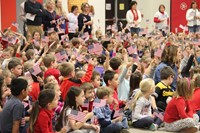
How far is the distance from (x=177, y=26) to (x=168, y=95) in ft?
48.6

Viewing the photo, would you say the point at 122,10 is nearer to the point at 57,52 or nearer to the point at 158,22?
the point at 158,22

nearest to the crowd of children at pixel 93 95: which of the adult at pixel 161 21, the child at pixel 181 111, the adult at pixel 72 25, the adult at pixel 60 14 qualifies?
the child at pixel 181 111

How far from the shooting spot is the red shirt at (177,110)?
289 inches

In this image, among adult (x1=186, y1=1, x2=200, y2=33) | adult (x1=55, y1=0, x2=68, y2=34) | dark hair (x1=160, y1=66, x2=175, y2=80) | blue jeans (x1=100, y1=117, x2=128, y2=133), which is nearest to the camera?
blue jeans (x1=100, y1=117, x2=128, y2=133)

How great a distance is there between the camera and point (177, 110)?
293 inches

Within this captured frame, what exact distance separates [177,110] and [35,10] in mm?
6341

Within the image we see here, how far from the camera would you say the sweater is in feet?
41.7

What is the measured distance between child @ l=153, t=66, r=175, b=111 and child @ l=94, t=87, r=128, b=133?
4.12 feet

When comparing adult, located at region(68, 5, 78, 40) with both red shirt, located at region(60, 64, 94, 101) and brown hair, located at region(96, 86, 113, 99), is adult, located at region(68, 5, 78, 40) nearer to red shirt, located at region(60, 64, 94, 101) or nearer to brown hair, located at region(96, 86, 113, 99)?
red shirt, located at region(60, 64, 94, 101)

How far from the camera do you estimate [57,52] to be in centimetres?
878

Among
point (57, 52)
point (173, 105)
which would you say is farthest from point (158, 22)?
point (173, 105)

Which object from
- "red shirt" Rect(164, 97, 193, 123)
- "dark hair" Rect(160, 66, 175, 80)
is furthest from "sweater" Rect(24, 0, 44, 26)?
"red shirt" Rect(164, 97, 193, 123)

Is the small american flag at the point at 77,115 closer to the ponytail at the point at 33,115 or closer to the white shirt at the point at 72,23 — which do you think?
the ponytail at the point at 33,115

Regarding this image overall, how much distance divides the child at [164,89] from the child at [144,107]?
1.32 feet
